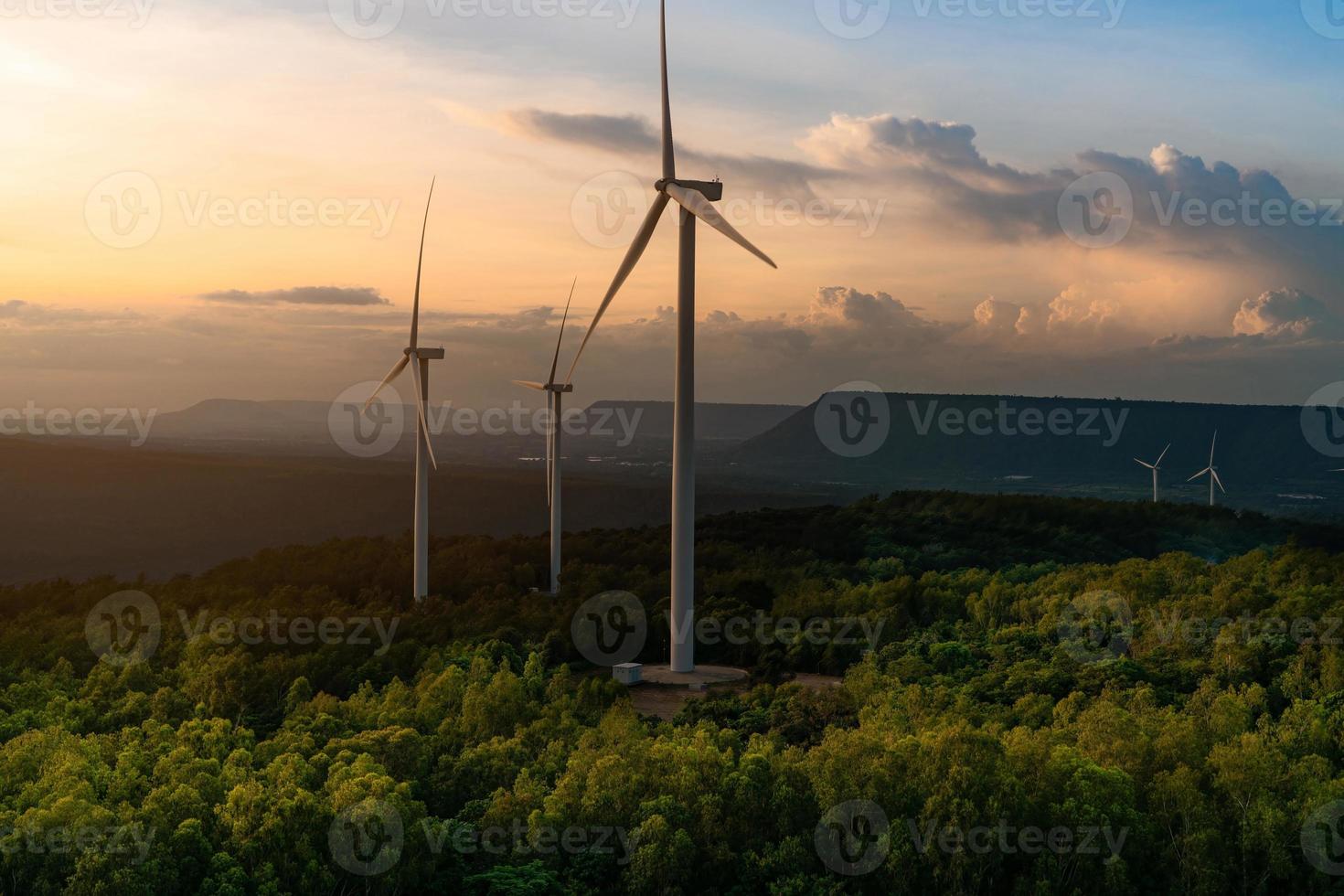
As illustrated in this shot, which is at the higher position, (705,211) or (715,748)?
(705,211)

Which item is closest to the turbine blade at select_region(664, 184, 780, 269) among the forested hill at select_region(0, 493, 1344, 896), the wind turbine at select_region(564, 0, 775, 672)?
the wind turbine at select_region(564, 0, 775, 672)

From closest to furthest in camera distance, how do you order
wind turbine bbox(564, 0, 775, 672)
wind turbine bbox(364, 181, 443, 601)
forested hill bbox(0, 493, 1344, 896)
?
forested hill bbox(0, 493, 1344, 896) → wind turbine bbox(564, 0, 775, 672) → wind turbine bbox(364, 181, 443, 601)

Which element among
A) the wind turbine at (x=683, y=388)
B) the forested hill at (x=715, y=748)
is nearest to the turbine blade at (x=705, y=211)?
the wind turbine at (x=683, y=388)

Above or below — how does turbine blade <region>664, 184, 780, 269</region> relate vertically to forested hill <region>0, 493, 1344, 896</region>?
above

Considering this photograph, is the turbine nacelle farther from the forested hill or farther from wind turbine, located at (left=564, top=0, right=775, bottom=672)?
the forested hill

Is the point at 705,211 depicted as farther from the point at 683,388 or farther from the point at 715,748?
the point at 715,748

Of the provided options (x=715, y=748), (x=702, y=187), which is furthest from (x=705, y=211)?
(x=715, y=748)

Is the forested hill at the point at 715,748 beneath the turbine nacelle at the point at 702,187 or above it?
beneath

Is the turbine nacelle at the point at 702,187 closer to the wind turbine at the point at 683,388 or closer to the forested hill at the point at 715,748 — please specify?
the wind turbine at the point at 683,388

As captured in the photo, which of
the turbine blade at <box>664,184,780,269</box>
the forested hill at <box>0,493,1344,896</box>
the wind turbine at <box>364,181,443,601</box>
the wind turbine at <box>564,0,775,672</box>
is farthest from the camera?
the wind turbine at <box>364,181,443,601</box>
